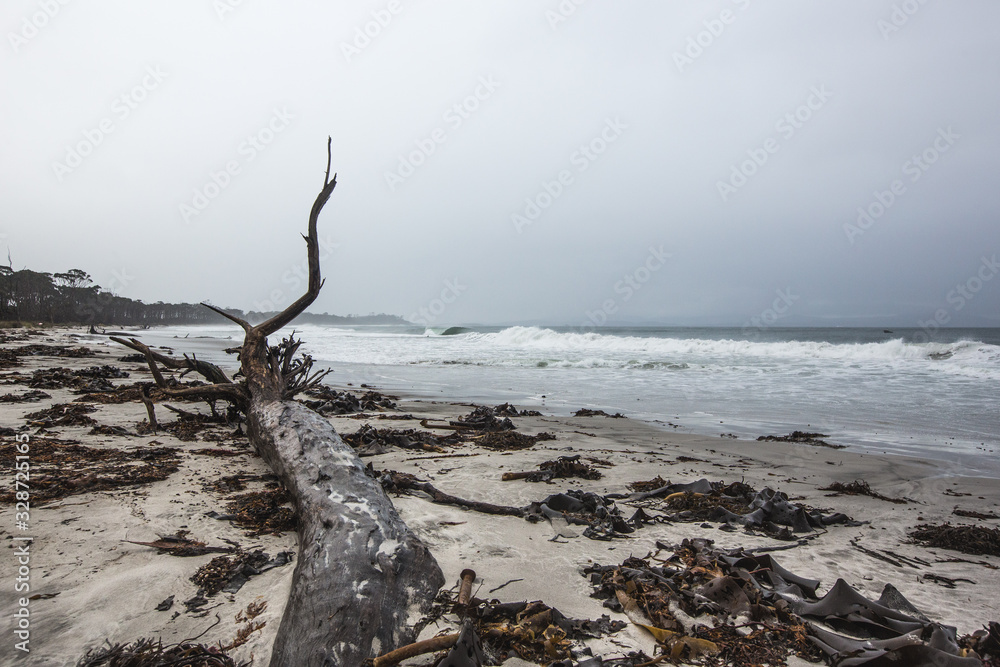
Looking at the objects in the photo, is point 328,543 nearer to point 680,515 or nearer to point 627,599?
point 627,599

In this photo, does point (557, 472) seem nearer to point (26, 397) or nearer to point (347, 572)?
point (347, 572)

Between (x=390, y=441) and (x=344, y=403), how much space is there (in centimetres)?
282

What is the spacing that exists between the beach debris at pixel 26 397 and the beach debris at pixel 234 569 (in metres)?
6.53

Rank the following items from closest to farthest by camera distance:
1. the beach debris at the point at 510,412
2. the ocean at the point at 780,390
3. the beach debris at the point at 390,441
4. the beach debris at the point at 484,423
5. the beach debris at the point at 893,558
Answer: the beach debris at the point at 893,558
the beach debris at the point at 390,441
the beach debris at the point at 484,423
the ocean at the point at 780,390
the beach debris at the point at 510,412

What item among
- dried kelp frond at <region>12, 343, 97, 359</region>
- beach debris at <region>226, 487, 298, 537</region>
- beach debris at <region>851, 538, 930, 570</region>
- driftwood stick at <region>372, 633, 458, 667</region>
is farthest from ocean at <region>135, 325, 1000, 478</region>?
dried kelp frond at <region>12, 343, 97, 359</region>

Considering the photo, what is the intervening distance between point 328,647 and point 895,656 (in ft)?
6.81

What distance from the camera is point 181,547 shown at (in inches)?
102

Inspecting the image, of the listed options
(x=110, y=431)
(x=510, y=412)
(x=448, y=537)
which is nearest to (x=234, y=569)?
(x=448, y=537)

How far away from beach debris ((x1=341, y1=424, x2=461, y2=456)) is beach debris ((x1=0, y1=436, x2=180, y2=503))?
1770 millimetres

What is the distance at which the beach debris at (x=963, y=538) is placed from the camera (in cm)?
293

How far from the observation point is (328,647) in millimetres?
1749

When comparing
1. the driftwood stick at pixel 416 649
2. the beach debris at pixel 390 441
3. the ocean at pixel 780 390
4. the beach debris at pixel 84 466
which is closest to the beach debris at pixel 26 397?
the beach debris at pixel 84 466

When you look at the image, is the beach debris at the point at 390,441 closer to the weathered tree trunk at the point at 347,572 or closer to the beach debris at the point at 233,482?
the beach debris at the point at 233,482

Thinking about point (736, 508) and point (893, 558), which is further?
point (736, 508)
